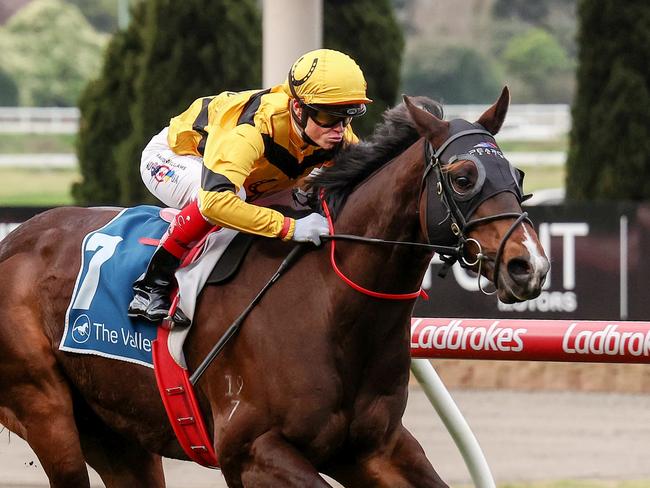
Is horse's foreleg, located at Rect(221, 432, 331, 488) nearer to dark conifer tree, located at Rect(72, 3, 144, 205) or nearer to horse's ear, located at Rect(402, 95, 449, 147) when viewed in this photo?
horse's ear, located at Rect(402, 95, 449, 147)

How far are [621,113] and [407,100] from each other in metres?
6.73

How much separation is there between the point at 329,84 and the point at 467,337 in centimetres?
109

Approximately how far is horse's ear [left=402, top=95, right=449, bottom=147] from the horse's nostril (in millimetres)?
468

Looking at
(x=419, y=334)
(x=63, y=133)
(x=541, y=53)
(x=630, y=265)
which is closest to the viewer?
(x=419, y=334)

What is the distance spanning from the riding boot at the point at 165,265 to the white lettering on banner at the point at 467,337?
0.88 m

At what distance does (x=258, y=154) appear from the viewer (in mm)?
3734

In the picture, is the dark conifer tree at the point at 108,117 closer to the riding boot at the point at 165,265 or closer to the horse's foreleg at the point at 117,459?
the horse's foreleg at the point at 117,459

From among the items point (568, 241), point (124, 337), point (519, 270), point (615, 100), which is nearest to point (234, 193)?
point (124, 337)

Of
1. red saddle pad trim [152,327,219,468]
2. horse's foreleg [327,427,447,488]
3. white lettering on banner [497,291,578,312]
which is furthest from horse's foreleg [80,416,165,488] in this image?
white lettering on banner [497,291,578,312]

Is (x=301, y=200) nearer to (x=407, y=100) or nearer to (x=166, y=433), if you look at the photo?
(x=407, y=100)

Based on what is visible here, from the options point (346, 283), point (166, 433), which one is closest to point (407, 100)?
point (346, 283)

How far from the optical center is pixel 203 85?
33.2 ft

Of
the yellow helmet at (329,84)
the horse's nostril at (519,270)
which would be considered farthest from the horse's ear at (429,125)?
the horse's nostril at (519,270)

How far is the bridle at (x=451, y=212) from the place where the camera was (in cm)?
330
